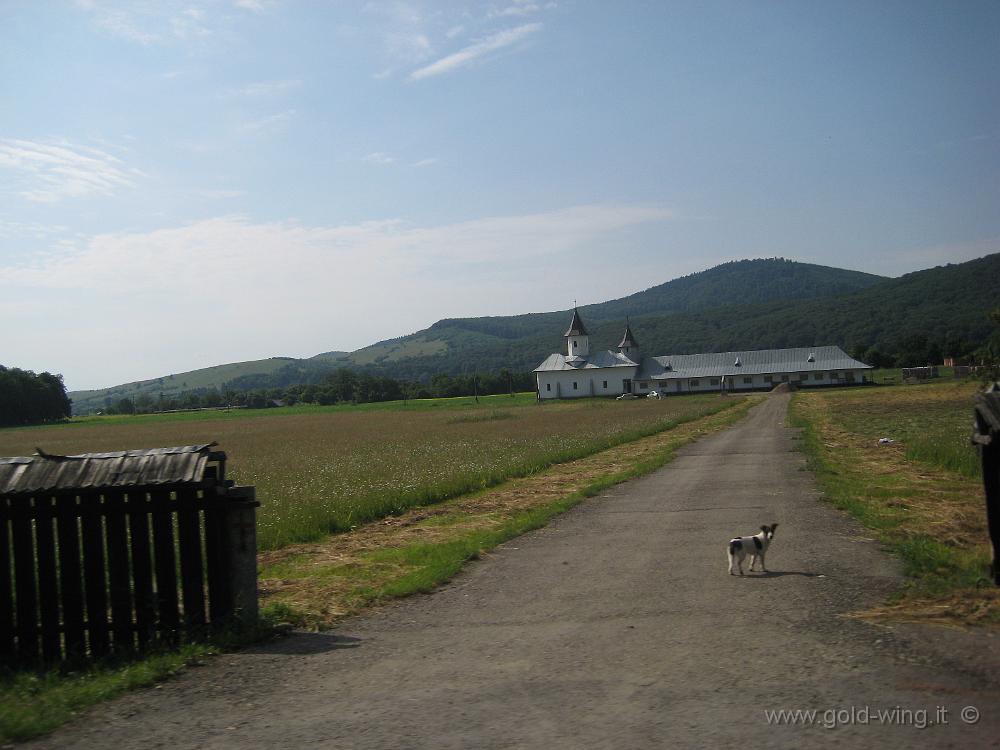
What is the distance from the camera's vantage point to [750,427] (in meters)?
38.3

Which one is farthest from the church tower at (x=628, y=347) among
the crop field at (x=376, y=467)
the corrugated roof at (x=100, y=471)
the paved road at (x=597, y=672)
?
the corrugated roof at (x=100, y=471)

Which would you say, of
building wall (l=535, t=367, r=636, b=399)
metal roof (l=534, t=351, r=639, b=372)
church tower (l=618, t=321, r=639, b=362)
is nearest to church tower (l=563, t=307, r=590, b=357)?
metal roof (l=534, t=351, r=639, b=372)

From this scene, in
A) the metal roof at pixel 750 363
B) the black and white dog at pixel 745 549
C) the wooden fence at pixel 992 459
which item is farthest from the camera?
the metal roof at pixel 750 363

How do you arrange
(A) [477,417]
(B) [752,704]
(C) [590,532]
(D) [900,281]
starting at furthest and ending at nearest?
1. (D) [900,281]
2. (A) [477,417]
3. (C) [590,532]
4. (B) [752,704]

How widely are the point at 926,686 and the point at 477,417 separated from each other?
61649mm

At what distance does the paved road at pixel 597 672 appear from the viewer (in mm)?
4738

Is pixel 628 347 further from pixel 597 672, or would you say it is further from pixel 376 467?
pixel 597 672

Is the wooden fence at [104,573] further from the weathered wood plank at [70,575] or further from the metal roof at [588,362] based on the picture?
the metal roof at [588,362]

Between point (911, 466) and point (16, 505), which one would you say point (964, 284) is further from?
point (16, 505)

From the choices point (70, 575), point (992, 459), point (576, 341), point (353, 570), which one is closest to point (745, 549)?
point (992, 459)

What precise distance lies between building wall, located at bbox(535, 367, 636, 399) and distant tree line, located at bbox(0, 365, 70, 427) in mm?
65248

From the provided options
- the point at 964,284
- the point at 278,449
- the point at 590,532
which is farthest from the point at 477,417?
the point at 964,284

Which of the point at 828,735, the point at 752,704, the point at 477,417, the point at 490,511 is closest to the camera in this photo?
the point at 828,735

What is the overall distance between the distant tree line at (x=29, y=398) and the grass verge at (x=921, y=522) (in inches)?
4164
